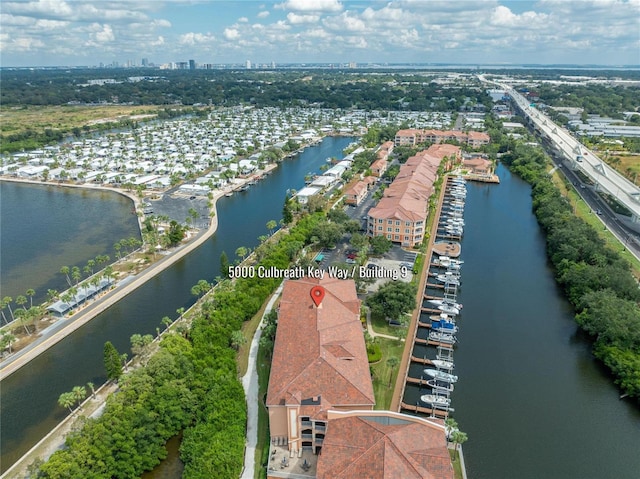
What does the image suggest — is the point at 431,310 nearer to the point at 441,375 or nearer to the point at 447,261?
the point at 441,375

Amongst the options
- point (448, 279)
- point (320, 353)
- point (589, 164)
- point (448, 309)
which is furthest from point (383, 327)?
point (589, 164)

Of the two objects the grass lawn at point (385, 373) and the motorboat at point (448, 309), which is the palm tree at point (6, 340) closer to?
the grass lawn at point (385, 373)

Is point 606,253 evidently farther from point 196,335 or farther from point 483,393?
point 196,335

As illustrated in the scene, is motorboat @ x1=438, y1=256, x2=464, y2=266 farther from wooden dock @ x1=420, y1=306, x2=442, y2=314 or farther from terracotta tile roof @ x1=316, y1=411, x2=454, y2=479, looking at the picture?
terracotta tile roof @ x1=316, y1=411, x2=454, y2=479

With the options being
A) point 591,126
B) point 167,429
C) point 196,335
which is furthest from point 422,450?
point 591,126

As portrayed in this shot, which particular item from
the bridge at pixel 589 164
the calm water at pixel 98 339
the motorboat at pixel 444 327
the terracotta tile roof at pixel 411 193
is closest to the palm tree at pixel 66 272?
the calm water at pixel 98 339

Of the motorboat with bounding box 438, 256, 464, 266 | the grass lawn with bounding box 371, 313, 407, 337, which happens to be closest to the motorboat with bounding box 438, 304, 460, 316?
the grass lawn with bounding box 371, 313, 407, 337
